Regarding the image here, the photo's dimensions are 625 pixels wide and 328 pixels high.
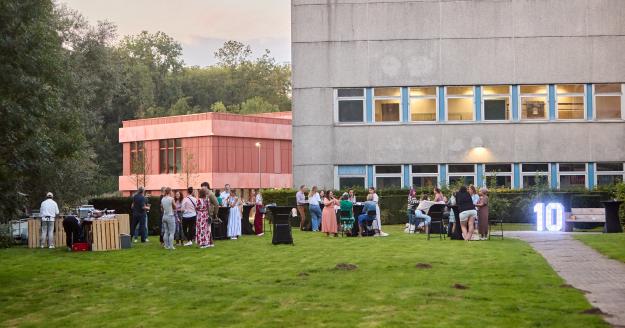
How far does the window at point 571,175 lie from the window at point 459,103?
512 cm

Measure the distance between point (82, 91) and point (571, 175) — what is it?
96.3 feet

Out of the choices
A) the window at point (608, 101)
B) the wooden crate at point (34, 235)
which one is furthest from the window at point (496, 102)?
the wooden crate at point (34, 235)

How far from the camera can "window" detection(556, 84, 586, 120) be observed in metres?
45.9

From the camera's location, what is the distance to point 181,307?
14727 mm

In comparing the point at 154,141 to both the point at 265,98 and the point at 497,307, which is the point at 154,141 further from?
the point at 497,307

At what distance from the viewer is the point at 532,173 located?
45750 millimetres

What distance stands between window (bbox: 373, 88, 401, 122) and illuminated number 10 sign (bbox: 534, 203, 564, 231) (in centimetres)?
1315

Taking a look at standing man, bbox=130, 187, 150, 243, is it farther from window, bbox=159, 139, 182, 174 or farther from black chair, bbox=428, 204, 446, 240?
window, bbox=159, 139, 182, 174

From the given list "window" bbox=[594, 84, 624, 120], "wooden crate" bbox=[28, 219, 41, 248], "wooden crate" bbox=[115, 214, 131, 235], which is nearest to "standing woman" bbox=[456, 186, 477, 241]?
"wooden crate" bbox=[115, 214, 131, 235]

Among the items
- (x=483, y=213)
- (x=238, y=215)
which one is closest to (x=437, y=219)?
(x=483, y=213)

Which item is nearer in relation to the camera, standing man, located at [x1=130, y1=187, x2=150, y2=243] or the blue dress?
standing man, located at [x1=130, y1=187, x2=150, y2=243]

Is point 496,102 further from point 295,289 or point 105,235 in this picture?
point 295,289

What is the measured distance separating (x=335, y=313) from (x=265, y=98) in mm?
116234

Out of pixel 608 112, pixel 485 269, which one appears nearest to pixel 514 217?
pixel 608 112
